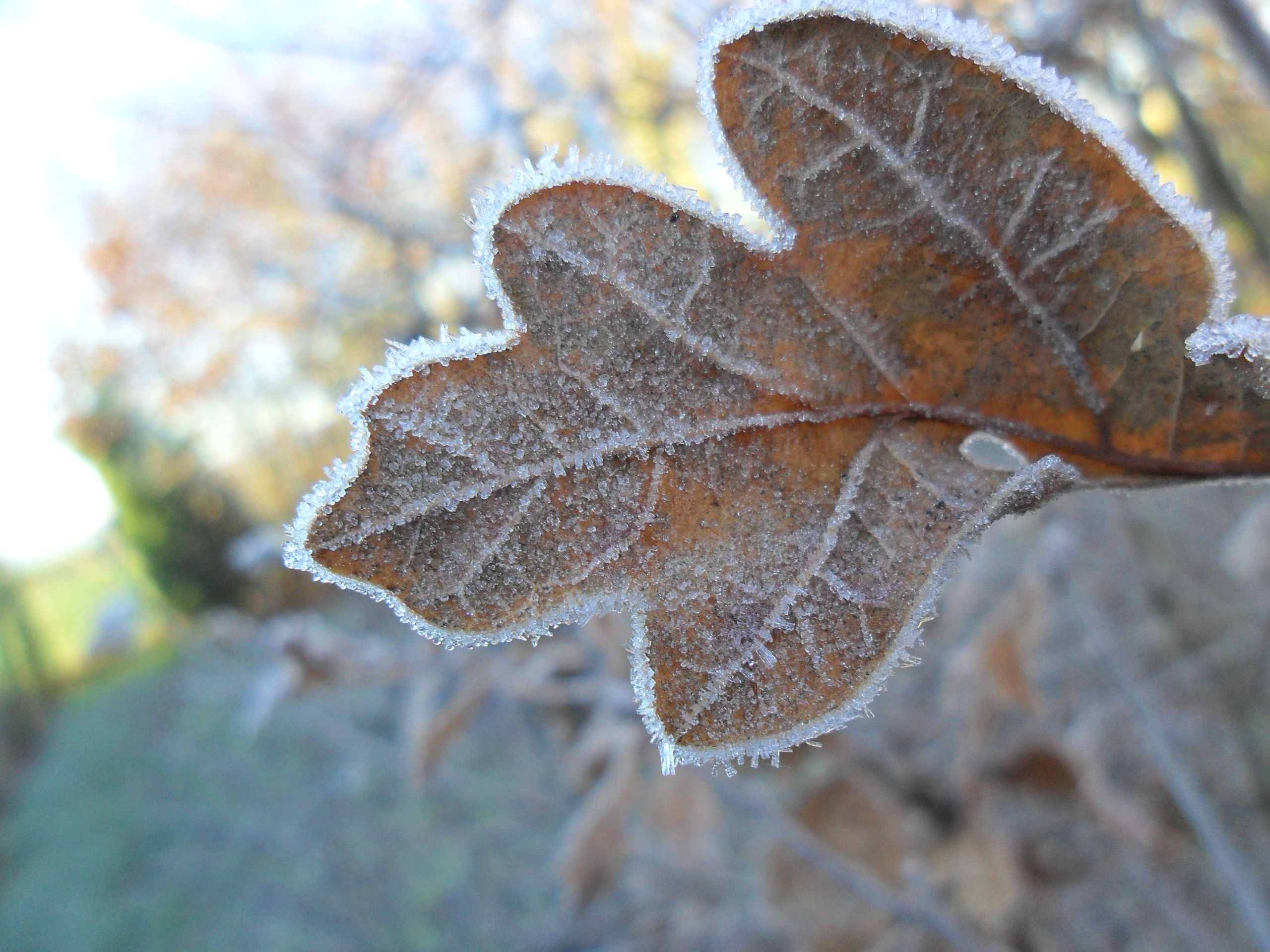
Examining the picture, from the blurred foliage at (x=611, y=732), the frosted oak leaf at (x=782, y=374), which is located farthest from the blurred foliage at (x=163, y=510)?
the frosted oak leaf at (x=782, y=374)

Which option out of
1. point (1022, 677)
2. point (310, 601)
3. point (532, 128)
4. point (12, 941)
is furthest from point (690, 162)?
point (310, 601)

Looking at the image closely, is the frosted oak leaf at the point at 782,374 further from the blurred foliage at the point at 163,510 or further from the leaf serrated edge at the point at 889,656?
the blurred foliage at the point at 163,510

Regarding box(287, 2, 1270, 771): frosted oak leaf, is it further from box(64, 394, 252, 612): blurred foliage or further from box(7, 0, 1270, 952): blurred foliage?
box(64, 394, 252, 612): blurred foliage

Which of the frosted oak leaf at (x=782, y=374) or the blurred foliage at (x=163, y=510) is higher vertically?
the blurred foliage at (x=163, y=510)

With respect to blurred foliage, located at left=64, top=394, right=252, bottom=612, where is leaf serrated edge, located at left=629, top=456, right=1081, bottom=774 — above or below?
below

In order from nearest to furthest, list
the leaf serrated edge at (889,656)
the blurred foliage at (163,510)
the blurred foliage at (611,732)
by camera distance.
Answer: the leaf serrated edge at (889,656), the blurred foliage at (611,732), the blurred foliage at (163,510)

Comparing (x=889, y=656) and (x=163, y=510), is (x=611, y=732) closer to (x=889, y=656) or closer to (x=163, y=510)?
(x=889, y=656)

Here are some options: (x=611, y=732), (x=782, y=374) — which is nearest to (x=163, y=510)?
(x=611, y=732)

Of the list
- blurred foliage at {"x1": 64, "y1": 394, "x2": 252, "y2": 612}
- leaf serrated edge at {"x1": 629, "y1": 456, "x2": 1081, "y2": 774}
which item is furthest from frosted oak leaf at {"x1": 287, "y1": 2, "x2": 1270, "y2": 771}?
blurred foliage at {"x1": 64, "y1": 394, "x2": 252, "y2": 612}

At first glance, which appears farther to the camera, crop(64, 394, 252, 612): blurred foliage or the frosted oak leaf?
crop(64, 394, 252, 612): blurred foliage
